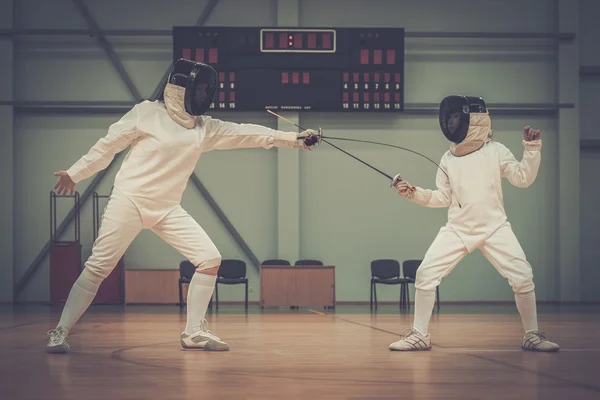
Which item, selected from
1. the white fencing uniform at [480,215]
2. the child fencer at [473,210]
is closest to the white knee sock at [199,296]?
the child fencer at [473,210]

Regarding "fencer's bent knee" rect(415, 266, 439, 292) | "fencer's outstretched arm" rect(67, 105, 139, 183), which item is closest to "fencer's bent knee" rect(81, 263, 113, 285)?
"fencer's outstretched arm" rect(67, 105, 139, 183)

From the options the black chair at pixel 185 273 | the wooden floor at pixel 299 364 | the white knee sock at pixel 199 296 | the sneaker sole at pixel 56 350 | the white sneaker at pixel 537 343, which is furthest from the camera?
the black chair at pixel 185 273

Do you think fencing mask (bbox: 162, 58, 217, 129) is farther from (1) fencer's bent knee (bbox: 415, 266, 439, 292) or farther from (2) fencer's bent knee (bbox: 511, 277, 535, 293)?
(2) fencer's bent knee (bbox: 511, 277, 535, 293)

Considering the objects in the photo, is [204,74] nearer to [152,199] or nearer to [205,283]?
[152,199]

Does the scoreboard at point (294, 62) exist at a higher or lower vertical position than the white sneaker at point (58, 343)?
higher

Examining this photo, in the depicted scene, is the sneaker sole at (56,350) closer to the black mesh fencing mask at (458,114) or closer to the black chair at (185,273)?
the black mesh fencing mask at (458,114)

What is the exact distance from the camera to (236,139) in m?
4.98

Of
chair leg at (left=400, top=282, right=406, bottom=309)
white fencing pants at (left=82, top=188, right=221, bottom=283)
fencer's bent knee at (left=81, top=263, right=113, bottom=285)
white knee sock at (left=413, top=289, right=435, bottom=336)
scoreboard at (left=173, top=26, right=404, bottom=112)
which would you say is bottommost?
chair leg at (left=400, top=282, right=406, bottom=309)

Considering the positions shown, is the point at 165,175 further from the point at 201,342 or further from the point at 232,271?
the point at 232,271

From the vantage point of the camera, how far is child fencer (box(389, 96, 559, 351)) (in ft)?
15.8

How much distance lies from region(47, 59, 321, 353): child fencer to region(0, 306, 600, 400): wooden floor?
33 centimetres

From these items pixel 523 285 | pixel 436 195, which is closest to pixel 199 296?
pixel 436 195

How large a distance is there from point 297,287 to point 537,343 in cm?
486

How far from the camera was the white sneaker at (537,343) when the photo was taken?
4668mm
